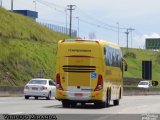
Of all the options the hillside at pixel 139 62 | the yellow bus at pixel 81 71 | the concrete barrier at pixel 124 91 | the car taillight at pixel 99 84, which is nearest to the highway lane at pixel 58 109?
the yellow bus at pixel 81 71

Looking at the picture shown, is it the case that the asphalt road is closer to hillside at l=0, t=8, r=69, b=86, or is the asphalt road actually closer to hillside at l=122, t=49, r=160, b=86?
hillside at l=0, t=8, r=69, b=86

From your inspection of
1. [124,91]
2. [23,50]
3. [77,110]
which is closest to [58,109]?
[77,110]

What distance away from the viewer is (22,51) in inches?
2817

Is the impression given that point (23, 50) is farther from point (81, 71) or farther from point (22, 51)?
point (81, 71)

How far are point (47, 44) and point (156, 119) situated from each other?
6364cm

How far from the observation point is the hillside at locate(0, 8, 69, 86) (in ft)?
217

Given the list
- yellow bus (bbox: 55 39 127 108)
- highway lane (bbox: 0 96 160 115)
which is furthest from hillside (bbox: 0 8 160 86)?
yellow bus (bbox: 55 39 127 108)

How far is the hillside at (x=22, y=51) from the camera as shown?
217 feet

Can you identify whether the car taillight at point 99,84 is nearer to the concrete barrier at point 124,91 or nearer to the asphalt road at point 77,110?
the asphalt road at point 77,110

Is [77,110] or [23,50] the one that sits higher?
[23,50]

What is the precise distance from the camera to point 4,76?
63.3 meters

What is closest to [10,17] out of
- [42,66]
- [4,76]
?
[42,66]

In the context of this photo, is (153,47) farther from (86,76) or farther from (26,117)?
(26,117)

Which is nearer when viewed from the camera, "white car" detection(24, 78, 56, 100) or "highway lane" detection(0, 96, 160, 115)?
"highway lane" detection(0, 96, 160, 115)
